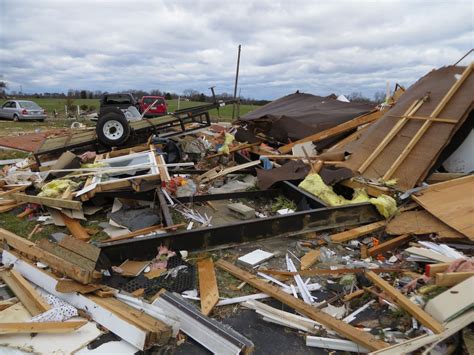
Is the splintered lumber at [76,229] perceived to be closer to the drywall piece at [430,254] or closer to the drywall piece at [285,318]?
the drywall piece at [285,318]

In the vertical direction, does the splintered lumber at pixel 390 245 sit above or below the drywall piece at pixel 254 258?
above

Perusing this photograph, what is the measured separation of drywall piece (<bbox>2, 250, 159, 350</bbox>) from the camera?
2725 mm

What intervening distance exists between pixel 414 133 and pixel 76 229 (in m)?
5.80

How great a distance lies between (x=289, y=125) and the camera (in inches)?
376

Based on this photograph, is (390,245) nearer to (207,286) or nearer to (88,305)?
(207,286)

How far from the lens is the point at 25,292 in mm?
3398

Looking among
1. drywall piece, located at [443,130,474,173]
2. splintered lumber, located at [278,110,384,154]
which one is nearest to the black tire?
splintered lumber, located at [278,110,384,154]

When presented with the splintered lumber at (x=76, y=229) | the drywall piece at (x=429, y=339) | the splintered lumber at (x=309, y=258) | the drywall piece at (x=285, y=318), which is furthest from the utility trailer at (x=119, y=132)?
the drywall piece at (x=429, y=339)

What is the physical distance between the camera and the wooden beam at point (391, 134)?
635 centimetres

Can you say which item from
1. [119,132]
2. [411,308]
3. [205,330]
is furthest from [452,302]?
[119,132]

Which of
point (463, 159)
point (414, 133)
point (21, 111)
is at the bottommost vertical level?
point (21, 111)

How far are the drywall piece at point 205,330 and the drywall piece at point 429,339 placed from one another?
3.15 ft

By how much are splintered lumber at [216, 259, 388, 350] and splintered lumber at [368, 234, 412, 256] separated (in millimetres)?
1547

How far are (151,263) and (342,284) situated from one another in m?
2.09
